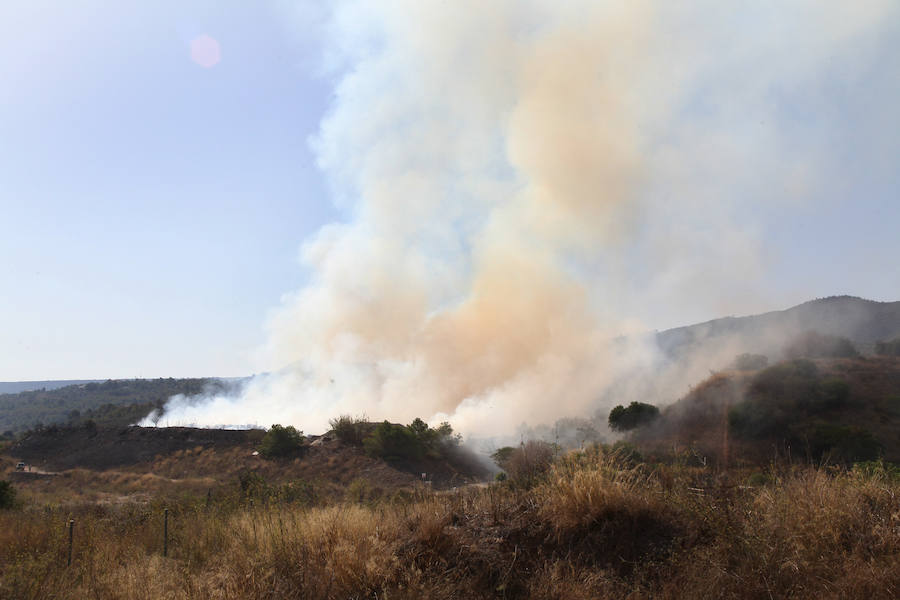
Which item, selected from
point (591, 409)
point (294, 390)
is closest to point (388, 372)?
point (294, 390)

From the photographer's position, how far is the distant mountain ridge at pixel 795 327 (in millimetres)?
70750

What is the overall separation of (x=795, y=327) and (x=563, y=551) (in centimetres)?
8730

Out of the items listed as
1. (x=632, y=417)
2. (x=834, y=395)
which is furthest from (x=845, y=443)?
(x=632, y=417)

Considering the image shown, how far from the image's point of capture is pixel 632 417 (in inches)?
1662

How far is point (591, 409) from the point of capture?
54.6 meters

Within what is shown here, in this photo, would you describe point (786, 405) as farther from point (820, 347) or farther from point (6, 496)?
point (6, 496)

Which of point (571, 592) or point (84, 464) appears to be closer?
point (571, 592)

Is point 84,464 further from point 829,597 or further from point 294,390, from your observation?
point 829,597

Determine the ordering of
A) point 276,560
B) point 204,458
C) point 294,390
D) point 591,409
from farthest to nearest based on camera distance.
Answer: point 294,390
point 591,409
point 204,458
point 276,560

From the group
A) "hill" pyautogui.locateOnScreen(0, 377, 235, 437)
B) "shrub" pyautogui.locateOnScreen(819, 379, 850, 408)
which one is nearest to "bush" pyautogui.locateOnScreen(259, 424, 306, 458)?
"shrub" pyautogui.locateOnScreen(819, 379, 850, 408)

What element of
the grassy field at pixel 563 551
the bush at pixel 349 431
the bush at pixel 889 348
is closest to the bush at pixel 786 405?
the bush at pixel 889 348

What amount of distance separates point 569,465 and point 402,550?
288 cm

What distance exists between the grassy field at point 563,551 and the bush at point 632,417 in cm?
3682

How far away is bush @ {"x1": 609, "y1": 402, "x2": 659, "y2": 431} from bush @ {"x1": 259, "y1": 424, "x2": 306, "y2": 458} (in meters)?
25.0
